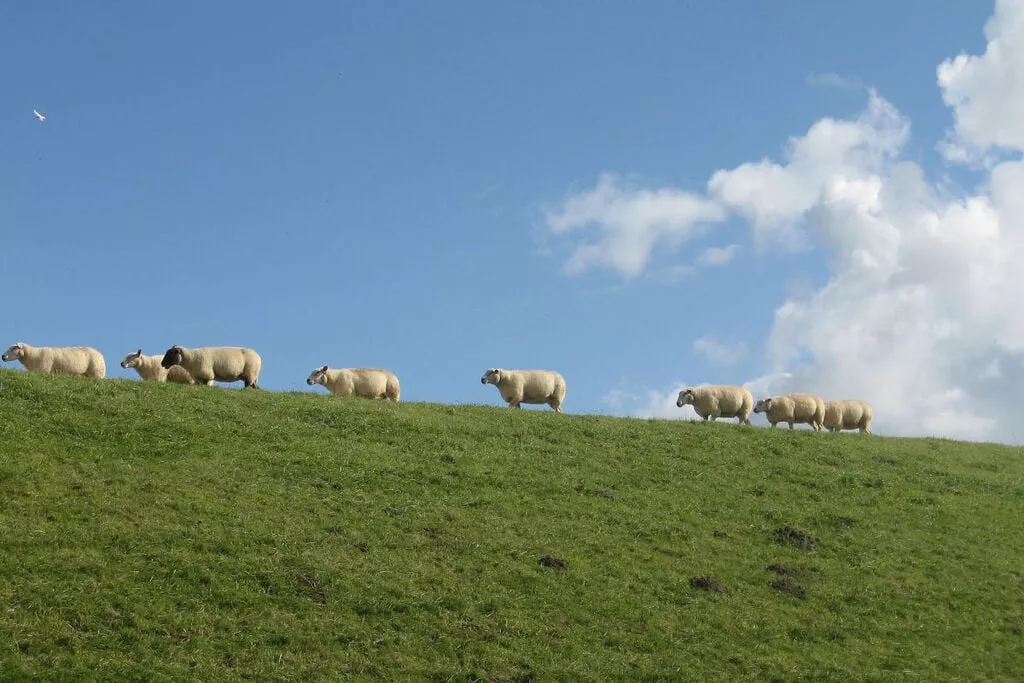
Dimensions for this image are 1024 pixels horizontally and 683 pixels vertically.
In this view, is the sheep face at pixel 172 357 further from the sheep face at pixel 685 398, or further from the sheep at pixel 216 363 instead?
the sheep face at pixel 685 398

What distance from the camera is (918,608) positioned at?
80.9ft

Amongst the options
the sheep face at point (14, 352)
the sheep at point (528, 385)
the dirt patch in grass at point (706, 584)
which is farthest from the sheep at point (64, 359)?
the dirt patch in grass at point (706, 584)

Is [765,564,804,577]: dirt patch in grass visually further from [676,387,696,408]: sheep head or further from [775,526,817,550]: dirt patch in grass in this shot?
[676,387,696,408]: sheep head

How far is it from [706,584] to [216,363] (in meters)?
19.2

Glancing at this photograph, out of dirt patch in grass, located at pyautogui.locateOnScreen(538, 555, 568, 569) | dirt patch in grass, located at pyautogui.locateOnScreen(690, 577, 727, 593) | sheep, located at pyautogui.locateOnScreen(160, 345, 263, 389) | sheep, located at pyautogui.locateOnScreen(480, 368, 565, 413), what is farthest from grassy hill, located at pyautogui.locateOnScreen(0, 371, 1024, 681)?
sheep, located at pyautogui.locateOnScreen(480, 368, 565, 413)

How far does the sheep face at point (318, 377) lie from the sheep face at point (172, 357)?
19.1 ft

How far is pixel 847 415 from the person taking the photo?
151 ft

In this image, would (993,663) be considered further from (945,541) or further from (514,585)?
(514,585)

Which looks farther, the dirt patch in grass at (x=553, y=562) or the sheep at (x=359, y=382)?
the sheep at (x=359, y=382)

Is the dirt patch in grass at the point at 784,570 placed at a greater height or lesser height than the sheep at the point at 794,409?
lesser

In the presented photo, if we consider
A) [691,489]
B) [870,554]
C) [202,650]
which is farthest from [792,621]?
[202,650]

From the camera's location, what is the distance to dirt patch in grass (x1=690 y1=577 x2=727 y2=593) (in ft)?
77.7

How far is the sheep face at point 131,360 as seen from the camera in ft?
129

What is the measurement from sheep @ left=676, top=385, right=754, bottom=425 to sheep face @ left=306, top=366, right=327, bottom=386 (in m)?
13.8
